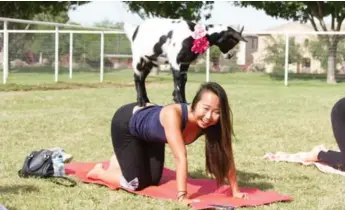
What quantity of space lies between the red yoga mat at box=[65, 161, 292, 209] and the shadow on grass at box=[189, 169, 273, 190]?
0.87 ft

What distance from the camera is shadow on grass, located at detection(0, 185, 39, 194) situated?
514 cm

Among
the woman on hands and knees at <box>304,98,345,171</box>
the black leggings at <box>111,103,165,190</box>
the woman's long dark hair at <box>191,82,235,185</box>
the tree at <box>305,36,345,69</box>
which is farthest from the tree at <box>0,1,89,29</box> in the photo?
the woman's long dark hair at <box>191,82,235,185</box>

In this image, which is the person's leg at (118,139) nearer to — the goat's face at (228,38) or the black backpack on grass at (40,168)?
the black backpack on grass at (40,168)

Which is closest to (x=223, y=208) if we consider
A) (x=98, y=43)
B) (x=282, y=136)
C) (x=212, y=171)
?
(x=212, y=171)

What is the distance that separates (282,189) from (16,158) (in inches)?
→ 113

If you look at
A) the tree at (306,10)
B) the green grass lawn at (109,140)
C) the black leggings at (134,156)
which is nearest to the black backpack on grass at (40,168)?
the green grass lawn at (109,140)

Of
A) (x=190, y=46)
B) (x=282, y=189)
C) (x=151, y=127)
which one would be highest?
(x=190, y=46)

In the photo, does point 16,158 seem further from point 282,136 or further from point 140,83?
point 282,136

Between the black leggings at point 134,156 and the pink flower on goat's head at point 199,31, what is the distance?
82cm

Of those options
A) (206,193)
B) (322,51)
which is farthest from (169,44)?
(322,51)

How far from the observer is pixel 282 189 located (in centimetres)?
550

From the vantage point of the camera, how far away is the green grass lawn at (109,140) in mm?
4961

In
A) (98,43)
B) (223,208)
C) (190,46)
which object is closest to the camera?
(223,208)

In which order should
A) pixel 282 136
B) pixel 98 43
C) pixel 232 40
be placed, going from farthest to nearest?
1. pixel 98 43
2. pixel 282 136
3. pixel 232 40
